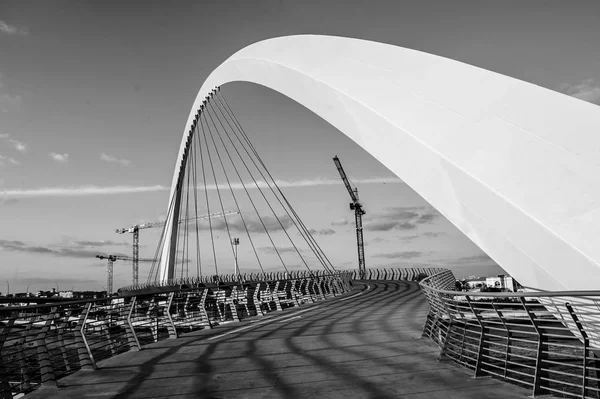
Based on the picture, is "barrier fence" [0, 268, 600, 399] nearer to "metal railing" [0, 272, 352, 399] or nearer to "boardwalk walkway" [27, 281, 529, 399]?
"metal railing" [0, 272, 352, 399]

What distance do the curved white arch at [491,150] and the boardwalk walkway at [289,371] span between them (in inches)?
87.9

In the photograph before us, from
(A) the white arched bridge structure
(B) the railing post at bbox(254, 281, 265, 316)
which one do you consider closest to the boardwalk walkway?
(A) the white arched bridge structure

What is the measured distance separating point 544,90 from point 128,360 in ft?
27.4

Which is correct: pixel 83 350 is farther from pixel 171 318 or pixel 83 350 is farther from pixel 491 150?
pixel 491 150

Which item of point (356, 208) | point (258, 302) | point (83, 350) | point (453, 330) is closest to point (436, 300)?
point (453, 330)

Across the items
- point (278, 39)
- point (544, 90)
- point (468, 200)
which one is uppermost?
point (278, 39)

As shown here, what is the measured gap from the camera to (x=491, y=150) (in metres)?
8.06

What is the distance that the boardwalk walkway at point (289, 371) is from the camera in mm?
5309

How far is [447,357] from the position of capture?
6906mm

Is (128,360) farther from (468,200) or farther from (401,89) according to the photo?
(401,89)

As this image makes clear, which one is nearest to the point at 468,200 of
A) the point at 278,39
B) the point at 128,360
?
the point at 128,360

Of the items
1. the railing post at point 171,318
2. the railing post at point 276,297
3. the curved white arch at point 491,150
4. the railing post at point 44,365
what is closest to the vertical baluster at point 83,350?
the railing post at point 44,365

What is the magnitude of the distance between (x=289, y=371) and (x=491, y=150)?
4904 millimetres

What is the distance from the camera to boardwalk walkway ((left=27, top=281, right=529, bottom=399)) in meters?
5.31
